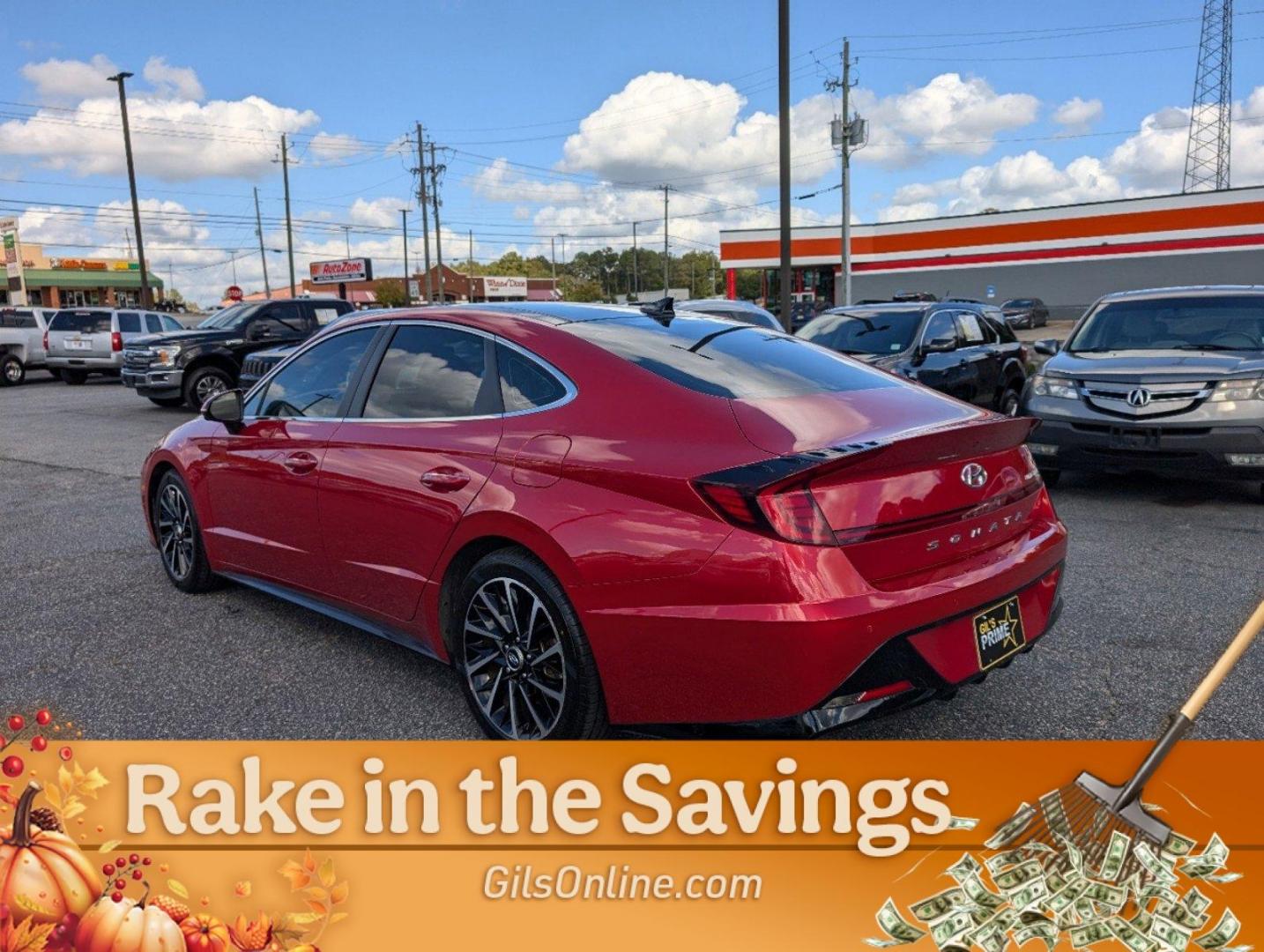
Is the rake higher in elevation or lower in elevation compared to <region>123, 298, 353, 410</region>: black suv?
lower

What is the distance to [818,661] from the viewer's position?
2.55m

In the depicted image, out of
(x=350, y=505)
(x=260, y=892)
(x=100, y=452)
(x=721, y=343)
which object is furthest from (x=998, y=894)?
(x=100, y=452)

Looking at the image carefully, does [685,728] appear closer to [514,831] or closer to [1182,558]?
[514,831]

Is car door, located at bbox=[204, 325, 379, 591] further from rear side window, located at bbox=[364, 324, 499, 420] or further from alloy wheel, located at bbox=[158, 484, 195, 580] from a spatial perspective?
alloy wheel, located at bbox=[158, 484, 195, 580]

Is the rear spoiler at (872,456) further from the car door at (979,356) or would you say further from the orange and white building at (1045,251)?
the orange and white building at (1045,251)

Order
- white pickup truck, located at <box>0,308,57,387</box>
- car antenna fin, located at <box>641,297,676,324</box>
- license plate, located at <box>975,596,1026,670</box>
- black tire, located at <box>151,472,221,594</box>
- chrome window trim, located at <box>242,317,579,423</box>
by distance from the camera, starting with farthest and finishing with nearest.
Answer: white pickup truck, located at <box>0,308,57,387</box>, black tire, located at <box>151,472,221,594</box>, car antenna fin, located at <box>641,297,676,324</box>, chrome window trim, located at <box>242,317,579,423</box>, license plate, located at <box>975,596,1026,670</box>

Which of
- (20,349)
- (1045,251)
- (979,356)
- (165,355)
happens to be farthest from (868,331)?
(1045,251)

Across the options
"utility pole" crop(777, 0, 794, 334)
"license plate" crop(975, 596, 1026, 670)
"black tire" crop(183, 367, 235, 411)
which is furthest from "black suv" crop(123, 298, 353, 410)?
"license plate" crop(975, 596, 1026, 670)

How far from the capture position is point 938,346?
977 cm

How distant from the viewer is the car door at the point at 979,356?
404 inches

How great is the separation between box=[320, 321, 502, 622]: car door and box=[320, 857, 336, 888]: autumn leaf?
1182 millimetres

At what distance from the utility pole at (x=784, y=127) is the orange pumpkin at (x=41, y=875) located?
16192 mm

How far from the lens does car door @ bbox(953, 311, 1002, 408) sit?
33.7ft

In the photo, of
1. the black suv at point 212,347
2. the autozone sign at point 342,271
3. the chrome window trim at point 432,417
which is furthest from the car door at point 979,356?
the autozone sign at point 342,271
